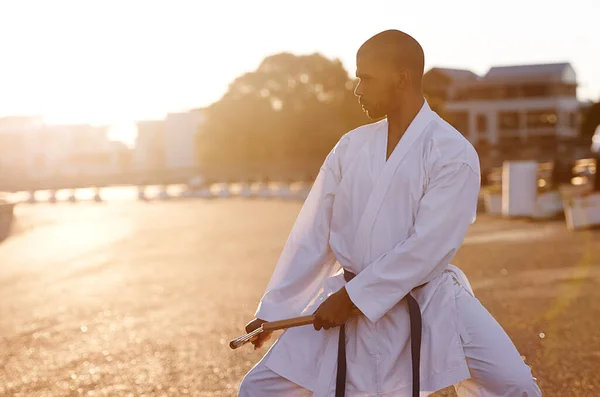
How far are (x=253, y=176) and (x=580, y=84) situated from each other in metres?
27.4

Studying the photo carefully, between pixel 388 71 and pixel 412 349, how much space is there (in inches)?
37.9

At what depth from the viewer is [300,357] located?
133 inches

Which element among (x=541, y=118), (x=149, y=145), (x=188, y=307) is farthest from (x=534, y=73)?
(x=188, y=307)

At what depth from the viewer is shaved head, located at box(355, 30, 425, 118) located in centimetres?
336

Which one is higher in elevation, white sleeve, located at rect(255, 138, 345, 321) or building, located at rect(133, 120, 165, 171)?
white sleeve, located at rect(255, 138, 345, 321)

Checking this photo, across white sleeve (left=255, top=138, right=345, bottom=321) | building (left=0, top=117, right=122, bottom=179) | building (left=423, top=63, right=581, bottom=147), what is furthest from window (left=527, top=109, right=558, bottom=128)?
white sleeve (left=255, top=138, right=345, bottom=321)

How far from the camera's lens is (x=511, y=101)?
249ft

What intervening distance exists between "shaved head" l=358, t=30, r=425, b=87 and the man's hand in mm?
805

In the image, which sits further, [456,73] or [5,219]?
[456,73]

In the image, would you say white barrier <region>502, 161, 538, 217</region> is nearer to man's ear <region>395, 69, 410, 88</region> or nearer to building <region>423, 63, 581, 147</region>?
man's ear <region>395, 69, 410, 88</region>

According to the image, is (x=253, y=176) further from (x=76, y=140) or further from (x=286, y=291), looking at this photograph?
(x=286, y=291)

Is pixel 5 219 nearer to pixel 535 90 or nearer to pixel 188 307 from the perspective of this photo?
pixel 188 307

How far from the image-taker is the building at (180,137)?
116312 mm

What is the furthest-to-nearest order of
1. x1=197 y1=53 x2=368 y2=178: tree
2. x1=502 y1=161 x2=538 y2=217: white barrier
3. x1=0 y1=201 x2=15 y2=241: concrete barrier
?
x1=197 y1=53 x2=368 y2=178: tree < x1=0 y1=201 x2=15 y2=241: concrete barrier < x1=502 y1=161 x2=538 y2=217: white barrier
